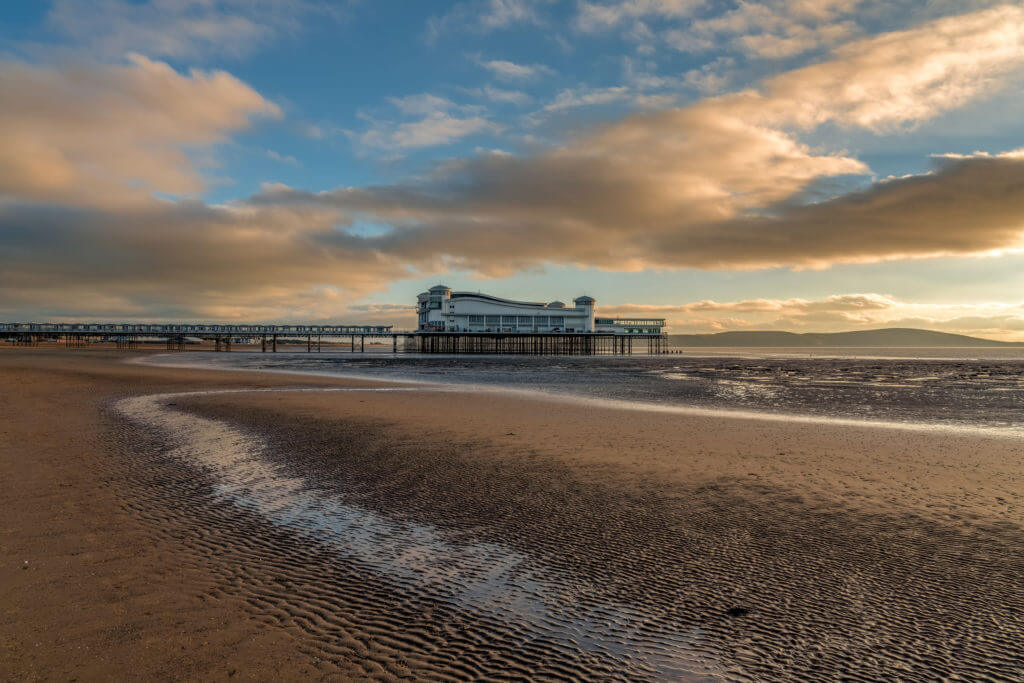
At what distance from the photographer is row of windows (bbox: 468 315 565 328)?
11712 cm

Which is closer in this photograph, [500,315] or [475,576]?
[475,576]

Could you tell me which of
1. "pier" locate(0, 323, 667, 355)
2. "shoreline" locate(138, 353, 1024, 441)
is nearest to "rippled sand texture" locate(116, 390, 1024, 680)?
"shoreline" locate(138, 353, 1024, 441)

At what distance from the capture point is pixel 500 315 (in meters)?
118

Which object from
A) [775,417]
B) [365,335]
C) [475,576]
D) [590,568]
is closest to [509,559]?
[475,576]

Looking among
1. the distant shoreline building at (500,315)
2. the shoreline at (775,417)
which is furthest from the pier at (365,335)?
the shoreline at (775,417)

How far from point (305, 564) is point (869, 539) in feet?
20.0

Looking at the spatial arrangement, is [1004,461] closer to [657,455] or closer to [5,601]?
[657,455]

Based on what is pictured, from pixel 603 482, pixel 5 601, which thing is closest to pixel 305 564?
pixel 5 601

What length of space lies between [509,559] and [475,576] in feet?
1.84

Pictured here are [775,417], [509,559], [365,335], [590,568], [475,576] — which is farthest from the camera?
[365,335]

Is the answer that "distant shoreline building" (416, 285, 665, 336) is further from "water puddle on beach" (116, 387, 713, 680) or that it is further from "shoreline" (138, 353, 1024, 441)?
"water puddle on beach" (116, 387, 713, 680)

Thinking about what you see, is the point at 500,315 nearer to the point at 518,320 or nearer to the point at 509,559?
the point at 518,320

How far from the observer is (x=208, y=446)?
11.9m

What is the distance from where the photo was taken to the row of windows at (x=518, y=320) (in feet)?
384
